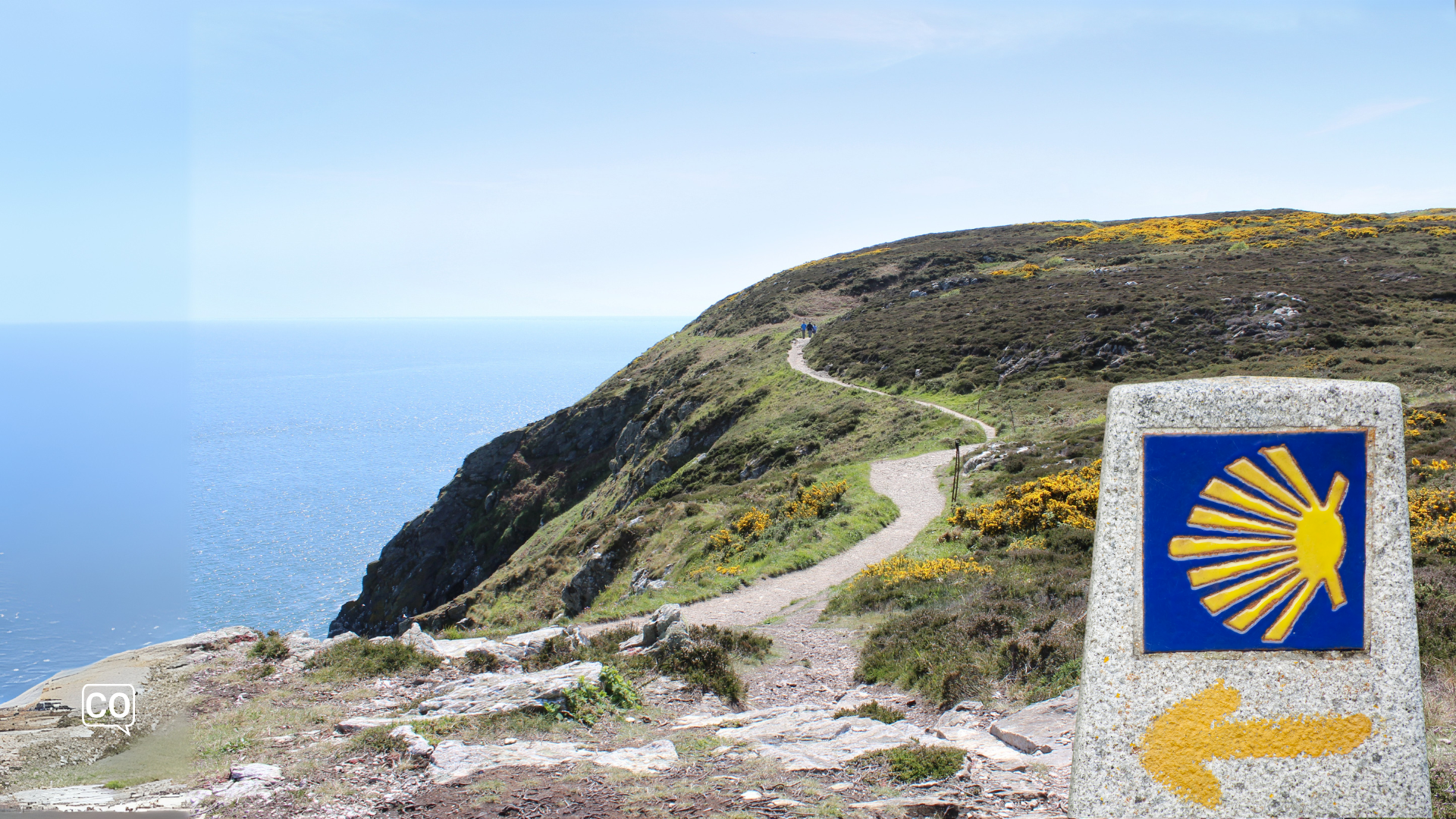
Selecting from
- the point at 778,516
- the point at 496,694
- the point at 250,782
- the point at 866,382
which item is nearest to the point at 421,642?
the point at 496,694

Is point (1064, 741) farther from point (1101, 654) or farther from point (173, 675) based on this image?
point (173, 675)

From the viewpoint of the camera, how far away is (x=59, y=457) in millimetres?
117125

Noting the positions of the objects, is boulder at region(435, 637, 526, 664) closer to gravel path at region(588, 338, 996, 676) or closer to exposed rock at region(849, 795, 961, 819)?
gravel path at region(588, 338, 996, 676)

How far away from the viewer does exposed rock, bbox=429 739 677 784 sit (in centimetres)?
601

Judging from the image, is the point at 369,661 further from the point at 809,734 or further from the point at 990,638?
the point at 990,638

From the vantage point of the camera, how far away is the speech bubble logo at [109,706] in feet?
25.2

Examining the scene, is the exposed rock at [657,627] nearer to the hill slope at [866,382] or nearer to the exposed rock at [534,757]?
the exposed rock at [534,757]

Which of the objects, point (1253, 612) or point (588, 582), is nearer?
point (1253, 612)

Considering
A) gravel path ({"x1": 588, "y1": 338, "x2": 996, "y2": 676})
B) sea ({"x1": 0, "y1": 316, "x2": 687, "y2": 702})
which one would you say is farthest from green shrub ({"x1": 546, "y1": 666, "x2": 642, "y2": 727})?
sea ({"x1": 0, "y1": 316, "x2": 687, "y2": 702})

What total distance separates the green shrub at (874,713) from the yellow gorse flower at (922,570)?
6.19 meters

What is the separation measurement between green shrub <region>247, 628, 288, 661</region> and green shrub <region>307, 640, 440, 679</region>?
2.15 feet

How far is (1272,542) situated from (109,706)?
37.3 ft

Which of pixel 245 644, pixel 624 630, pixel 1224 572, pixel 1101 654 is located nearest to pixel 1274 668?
pixel 1224 572

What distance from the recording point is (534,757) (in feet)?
20.8
